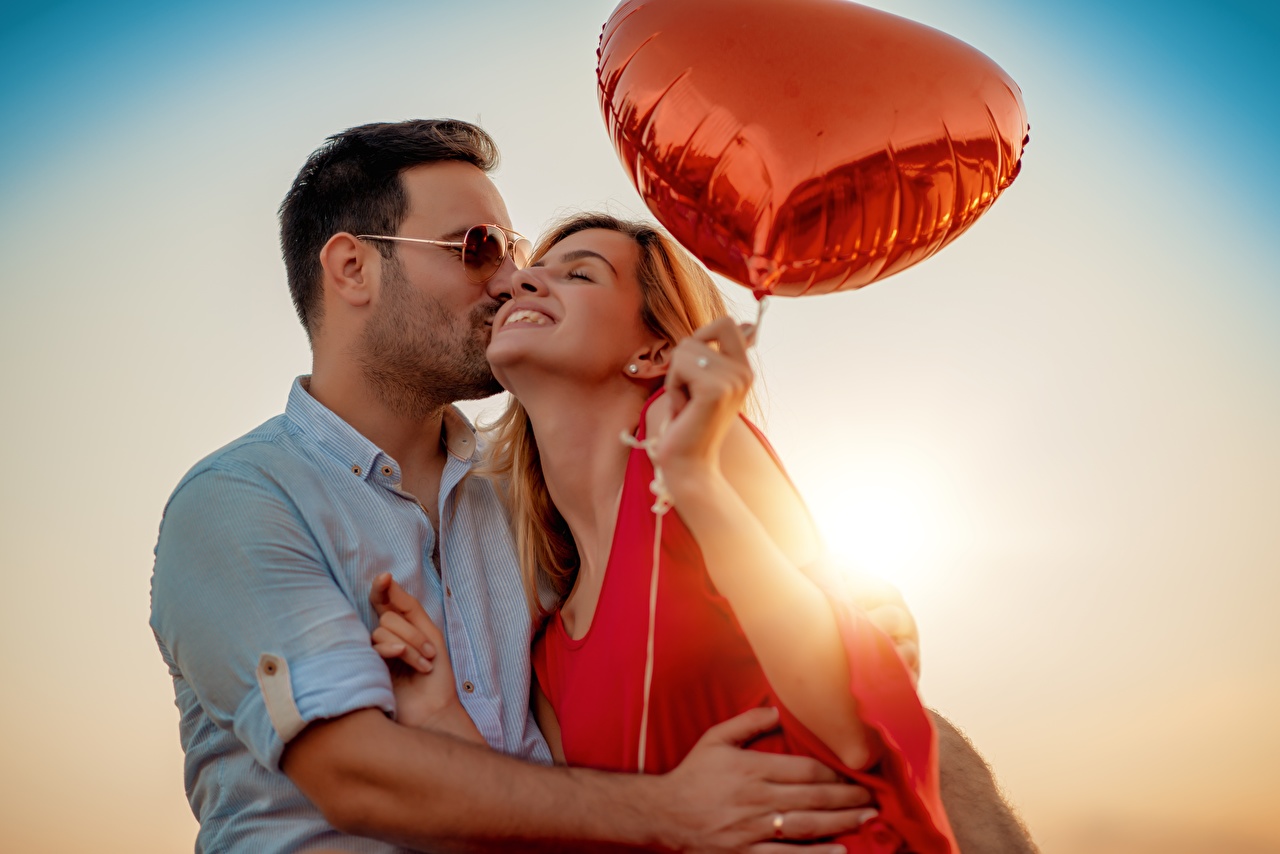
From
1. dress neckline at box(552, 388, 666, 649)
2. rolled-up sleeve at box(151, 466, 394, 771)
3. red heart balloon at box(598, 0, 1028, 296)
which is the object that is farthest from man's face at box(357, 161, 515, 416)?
red heart balloon at box(598, 0, 1028, 296)

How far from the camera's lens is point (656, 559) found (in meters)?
2.15

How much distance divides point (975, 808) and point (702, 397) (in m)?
1.74

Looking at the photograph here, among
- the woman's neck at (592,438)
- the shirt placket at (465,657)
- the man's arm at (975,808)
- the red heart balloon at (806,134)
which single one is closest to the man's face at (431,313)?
the shirt placket at (465,657)

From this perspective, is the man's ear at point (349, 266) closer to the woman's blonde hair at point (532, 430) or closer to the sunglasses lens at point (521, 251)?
the sunglasses lens at point (521, 251)

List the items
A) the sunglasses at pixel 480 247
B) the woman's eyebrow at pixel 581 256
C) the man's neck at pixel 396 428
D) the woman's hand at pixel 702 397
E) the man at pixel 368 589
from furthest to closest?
the sunglasses at pixel 480 247, the man's neck at pixel 396 428, the woman's eyebrow at pixel 581 256, the man at pixel 368 589, the woman's hand at pixel 702 397

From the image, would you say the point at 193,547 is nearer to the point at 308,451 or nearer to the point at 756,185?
the point at 308,451

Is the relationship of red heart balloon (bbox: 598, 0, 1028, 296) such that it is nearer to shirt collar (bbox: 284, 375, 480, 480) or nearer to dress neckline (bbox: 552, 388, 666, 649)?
dress neckline (bbox: 552, 388, 666, 649)

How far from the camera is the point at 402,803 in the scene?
210 centimetres

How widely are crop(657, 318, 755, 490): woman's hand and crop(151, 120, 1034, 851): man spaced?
64cm

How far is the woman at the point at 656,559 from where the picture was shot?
5.97 ft

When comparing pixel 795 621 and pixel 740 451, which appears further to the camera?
pixel 740 451

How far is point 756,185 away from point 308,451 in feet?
4.29

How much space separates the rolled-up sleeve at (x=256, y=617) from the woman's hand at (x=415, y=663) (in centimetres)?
8

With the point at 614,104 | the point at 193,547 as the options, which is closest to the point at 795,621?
the point at 614,104
